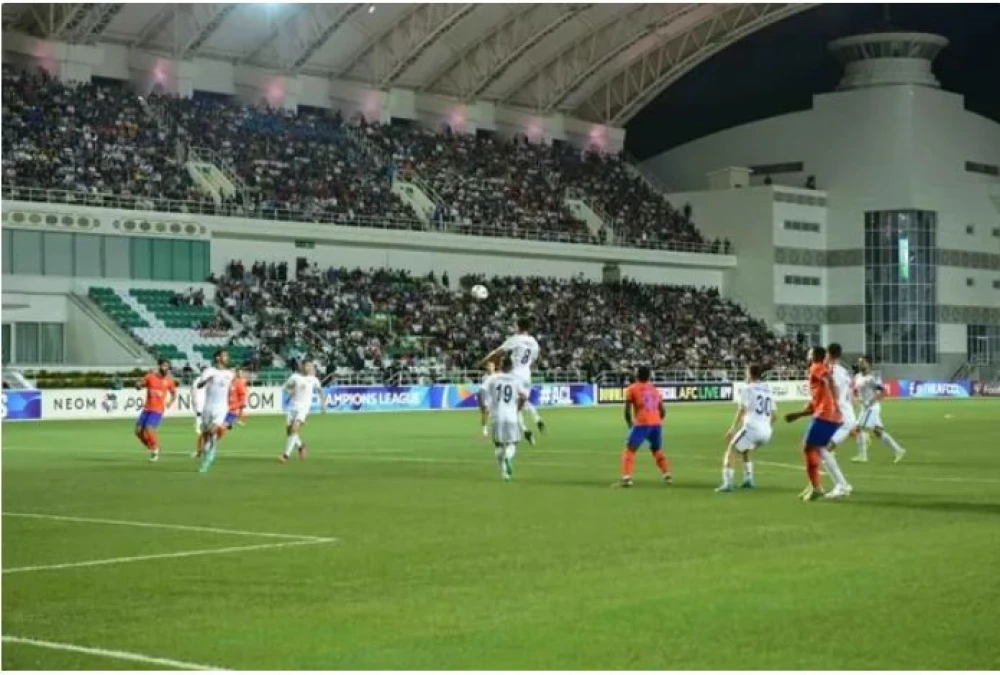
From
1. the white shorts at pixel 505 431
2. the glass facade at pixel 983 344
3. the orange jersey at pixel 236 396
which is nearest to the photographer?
the white shorts at pixel 505 431

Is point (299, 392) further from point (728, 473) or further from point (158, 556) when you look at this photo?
point (158, 556)

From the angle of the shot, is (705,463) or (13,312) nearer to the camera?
(705,463)

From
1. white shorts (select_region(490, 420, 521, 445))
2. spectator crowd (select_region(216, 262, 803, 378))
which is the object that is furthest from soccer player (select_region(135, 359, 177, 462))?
spectator crowd (select_region(216, 262, 803, 378))

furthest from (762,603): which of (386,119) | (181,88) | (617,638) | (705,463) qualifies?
(386,119)

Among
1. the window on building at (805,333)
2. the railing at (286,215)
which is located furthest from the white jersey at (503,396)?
the window on building at (805,333)

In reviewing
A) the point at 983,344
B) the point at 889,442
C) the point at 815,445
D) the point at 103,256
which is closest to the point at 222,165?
the point at 103,256

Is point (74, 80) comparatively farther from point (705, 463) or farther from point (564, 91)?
point (705, 463)

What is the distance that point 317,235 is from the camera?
243ft

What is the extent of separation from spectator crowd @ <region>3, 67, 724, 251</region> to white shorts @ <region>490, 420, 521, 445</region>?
137ft

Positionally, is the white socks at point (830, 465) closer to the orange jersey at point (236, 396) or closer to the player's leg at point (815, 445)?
the player's leg at point (815, 445)

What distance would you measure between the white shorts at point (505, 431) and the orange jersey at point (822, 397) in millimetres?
5514

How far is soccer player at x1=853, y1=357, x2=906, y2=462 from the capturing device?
31062mm

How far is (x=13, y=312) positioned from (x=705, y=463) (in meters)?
40.4

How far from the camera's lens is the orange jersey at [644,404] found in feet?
78.7
